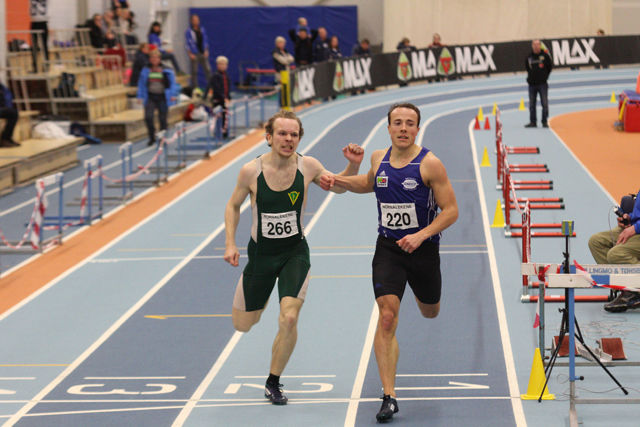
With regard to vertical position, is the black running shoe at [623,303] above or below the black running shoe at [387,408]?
below

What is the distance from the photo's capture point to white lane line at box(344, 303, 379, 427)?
293 inches

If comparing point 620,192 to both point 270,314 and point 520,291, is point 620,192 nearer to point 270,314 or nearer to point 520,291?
point 520,291

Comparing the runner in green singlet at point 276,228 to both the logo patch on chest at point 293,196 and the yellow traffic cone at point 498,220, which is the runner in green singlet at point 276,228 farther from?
the yellow traffic cone at point 498,220

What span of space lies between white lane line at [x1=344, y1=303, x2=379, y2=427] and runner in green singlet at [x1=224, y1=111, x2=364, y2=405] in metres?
0.54

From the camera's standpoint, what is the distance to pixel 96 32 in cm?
2967

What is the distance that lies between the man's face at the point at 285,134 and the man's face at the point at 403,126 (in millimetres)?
701

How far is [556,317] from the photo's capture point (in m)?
10.2

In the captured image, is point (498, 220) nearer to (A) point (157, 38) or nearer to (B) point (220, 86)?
(B) point (220, 86)

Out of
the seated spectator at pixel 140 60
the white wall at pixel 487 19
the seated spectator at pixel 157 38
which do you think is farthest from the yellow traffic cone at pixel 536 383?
the white wall at pixel 487 19

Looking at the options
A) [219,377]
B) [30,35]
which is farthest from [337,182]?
[30,35]

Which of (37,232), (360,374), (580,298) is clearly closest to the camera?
(360,374)

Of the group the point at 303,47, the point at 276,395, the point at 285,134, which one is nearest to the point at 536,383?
the point at 276,395

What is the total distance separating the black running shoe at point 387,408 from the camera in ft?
23.5

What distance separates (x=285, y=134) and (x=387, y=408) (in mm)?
2083
